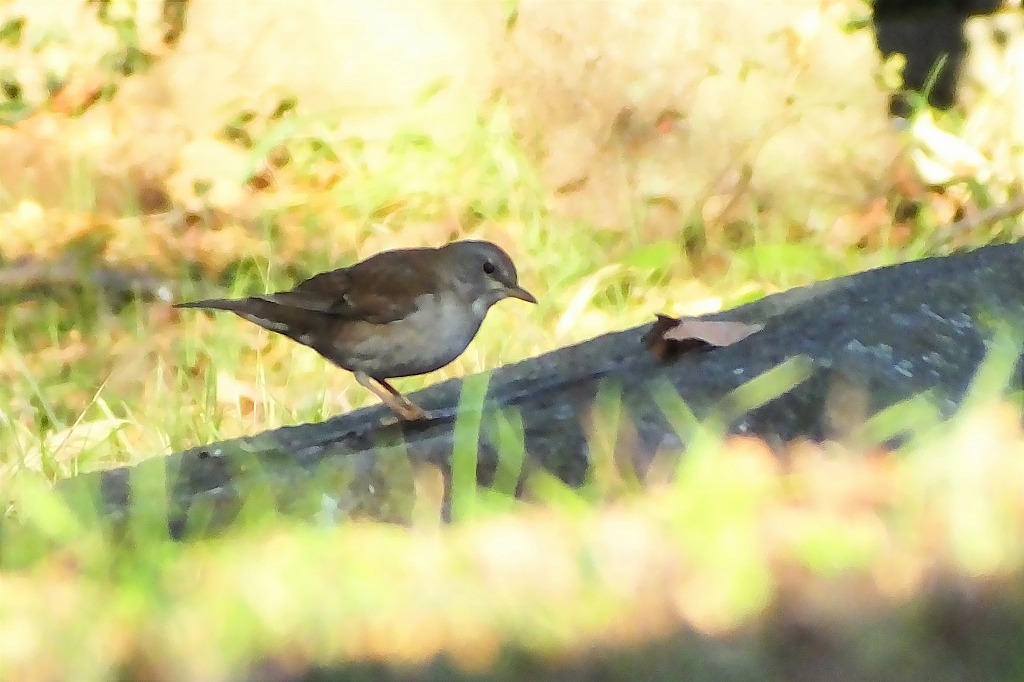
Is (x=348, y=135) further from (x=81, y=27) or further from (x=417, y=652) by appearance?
(x=417, y=652)

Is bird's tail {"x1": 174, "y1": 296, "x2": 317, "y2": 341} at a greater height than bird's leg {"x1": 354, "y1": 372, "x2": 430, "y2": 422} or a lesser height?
lesser

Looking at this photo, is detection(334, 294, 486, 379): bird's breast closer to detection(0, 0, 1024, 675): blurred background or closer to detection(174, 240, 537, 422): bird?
detection(174, 240, 537, 422): bird

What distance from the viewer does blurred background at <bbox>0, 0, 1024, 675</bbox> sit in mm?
4184

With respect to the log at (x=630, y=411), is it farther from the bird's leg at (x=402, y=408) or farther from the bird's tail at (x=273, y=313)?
the bird's tail at (x=273, y=313)

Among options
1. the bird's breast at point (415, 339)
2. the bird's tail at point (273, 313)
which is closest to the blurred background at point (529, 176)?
the bird's tail at point (273, 313)

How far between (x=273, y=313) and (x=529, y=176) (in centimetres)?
220

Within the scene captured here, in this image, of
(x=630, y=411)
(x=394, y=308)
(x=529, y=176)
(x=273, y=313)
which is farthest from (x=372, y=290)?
(x=529, y=176)

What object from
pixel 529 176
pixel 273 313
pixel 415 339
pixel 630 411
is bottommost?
pixel 529 176

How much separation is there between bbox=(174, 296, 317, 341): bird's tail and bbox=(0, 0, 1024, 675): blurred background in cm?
76

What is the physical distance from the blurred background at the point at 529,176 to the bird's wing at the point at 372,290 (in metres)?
0.80

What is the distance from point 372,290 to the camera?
282cm

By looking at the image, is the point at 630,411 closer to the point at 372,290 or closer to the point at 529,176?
the point at 372,290

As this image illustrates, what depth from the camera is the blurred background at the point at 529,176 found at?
13.7 feet

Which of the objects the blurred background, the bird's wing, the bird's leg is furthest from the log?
the blurred background
